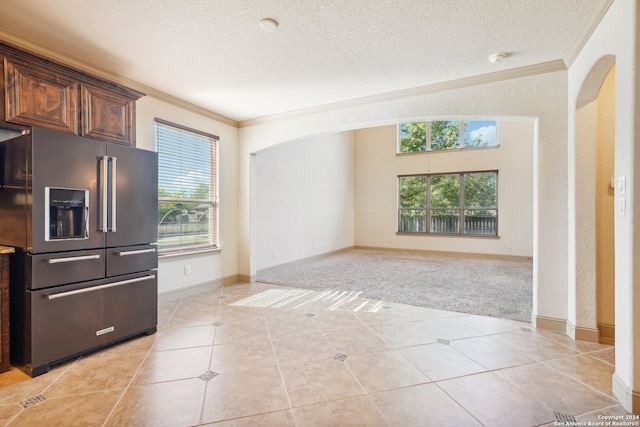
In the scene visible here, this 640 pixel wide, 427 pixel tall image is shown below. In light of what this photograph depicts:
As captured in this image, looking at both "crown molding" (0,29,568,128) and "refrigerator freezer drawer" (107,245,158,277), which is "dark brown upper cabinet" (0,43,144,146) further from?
"refrigerator freezer drawer" (107,245,158,277)

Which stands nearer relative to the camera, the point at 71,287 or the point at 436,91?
the point at 71,287

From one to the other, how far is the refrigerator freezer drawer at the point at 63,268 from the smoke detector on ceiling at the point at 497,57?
3.96m

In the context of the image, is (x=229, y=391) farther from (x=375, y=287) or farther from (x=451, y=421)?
(x=375, y=287)

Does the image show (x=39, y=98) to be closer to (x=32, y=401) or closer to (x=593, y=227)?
(x=32, y=401)

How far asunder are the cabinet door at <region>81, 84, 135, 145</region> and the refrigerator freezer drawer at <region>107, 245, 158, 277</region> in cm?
106

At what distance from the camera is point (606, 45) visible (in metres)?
2.12

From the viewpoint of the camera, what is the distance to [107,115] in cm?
280

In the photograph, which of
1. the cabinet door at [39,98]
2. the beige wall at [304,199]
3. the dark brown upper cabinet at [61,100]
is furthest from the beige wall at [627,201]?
the cabinet door at [39,98]

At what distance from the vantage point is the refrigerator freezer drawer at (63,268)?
7.08 ft

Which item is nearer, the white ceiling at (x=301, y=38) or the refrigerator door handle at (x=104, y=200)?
the white ceiling at (x=301, y=38)

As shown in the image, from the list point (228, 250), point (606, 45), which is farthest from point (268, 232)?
point (606, 45)

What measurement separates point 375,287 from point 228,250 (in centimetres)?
245

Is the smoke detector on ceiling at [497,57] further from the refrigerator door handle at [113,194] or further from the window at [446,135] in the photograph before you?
the window at [446,135]

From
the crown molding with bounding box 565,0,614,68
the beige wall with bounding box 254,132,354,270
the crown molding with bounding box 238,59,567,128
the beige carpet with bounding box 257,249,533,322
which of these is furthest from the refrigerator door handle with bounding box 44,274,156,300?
the crown molding with bounding box 565,0,614,68
